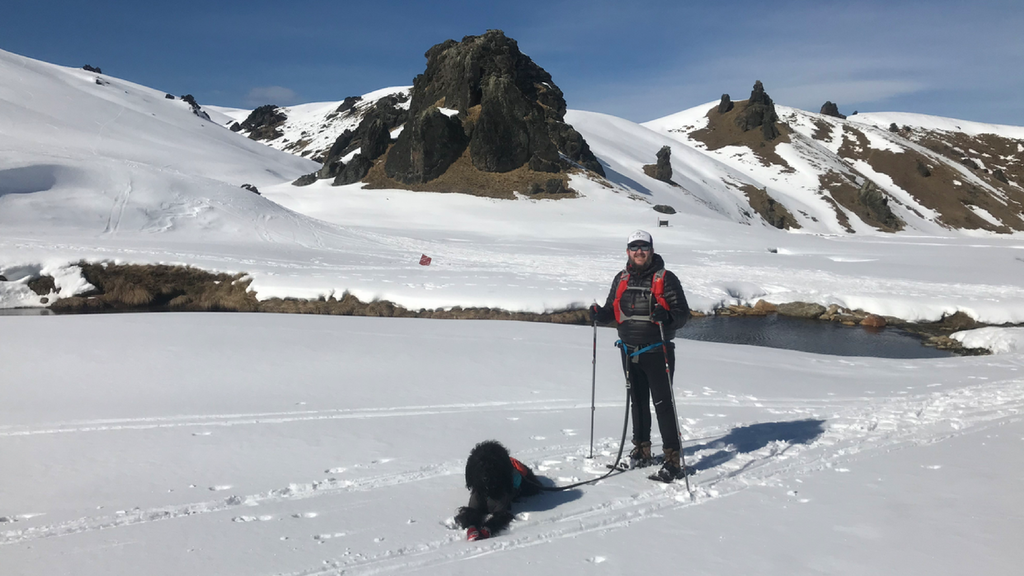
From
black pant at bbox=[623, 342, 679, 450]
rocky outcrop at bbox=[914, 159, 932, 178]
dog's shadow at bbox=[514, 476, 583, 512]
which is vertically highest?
rocky outcrop at bbox=[914, 159, 932, 178]

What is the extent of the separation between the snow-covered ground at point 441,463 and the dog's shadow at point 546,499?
0.04 meters

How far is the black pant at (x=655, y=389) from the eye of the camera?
503cm

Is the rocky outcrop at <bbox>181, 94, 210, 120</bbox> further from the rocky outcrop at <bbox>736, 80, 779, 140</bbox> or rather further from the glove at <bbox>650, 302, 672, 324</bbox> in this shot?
the glove at <bbox>650, 302, 672, 324</bbox>

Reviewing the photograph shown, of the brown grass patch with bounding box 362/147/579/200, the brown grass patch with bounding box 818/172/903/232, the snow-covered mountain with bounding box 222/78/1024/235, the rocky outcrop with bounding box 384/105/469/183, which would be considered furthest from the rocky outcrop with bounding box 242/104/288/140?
the brown grass patch with bounding box 818/172/903/232

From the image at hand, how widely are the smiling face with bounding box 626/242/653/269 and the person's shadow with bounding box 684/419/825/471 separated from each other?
2073 mm

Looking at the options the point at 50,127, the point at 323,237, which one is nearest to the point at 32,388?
the point at 323,237

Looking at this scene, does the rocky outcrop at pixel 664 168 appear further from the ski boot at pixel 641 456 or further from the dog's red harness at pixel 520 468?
the dog's red harness at pixel 520 468

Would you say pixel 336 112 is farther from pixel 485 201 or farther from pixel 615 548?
pixel 615 548

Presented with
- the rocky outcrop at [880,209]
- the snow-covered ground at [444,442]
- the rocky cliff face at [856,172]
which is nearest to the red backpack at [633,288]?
the snow-covered ground at [444,442]

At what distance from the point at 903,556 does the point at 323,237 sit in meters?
25.6

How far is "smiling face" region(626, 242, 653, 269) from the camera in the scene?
16.1ft

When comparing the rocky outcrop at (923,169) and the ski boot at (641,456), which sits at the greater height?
the rocky outcrop at (923,169)

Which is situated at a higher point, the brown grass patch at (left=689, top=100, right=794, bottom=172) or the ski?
the brown grass patch at (left=689, top=100, right=794, bottom=172)

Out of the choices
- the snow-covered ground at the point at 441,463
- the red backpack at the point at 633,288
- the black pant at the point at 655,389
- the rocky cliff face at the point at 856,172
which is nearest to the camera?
the snow-covered ground at the point at 441,463
